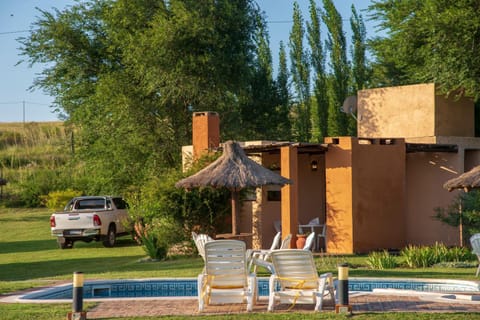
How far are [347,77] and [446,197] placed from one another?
1429 centimetres

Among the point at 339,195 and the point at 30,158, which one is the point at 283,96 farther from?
the point at 30,158

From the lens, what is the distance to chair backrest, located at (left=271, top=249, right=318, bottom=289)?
437 inches

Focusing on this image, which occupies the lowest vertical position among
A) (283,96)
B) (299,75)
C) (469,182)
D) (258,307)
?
(258,307)

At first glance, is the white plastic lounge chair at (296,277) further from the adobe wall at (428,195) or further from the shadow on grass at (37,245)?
the shadow on grass at (37,245)

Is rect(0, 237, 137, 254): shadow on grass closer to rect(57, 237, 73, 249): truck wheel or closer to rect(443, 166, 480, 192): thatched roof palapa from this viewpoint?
rect(57, 237, 73, 249): truck wheel

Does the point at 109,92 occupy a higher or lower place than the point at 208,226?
higher

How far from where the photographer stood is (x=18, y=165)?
4419 centimetres

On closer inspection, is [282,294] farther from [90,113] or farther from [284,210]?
[90,113]

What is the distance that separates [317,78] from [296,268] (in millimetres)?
25413

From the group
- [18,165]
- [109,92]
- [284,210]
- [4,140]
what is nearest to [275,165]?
[284,210]

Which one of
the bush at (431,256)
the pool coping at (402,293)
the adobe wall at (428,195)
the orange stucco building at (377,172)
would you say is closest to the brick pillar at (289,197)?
the orange stucco building at (377,172)

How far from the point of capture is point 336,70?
3553 cm

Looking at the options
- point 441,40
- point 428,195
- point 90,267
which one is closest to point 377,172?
point 428,195

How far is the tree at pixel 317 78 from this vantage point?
3525 centimetres
